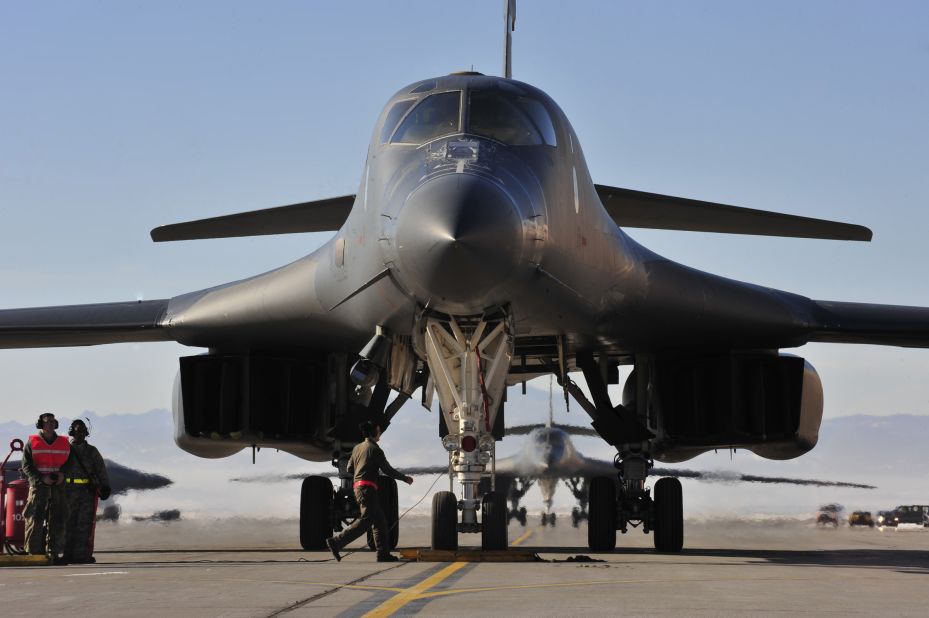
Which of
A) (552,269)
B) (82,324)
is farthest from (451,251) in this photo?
(82,324)

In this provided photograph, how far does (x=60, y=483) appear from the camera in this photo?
494 inches

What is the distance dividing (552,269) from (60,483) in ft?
17.5

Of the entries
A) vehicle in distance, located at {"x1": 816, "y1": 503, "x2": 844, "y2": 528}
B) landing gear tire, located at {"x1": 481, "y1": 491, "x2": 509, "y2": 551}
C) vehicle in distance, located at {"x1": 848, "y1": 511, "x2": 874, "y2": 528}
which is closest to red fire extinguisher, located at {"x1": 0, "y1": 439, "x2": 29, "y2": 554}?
landing gear tire, located at {"x1": 481, "y1": 491, "x2": 509, "y2": 551}

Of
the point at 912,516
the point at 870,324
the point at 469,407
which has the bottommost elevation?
the point at 912,516

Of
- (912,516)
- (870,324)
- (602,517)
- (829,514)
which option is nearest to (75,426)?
(602,517)

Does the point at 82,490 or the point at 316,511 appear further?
the point at 316,511

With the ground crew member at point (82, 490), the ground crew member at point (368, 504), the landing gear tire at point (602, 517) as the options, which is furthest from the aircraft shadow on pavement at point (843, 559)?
the ground crew member at point (82, 490)

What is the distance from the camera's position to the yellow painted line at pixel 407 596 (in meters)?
6.55

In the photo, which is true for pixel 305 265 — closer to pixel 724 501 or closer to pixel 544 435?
pixel 724 501

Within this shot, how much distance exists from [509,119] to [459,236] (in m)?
2.13

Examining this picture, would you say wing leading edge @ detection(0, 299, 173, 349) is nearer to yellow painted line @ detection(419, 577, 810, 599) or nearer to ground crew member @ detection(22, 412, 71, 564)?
ground crew member @ detection(22, 412, 71, 564)

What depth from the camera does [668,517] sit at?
14602 mm

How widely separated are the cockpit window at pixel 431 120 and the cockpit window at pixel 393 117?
0.31 ft

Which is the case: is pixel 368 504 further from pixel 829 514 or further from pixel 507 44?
pixel 829 514
